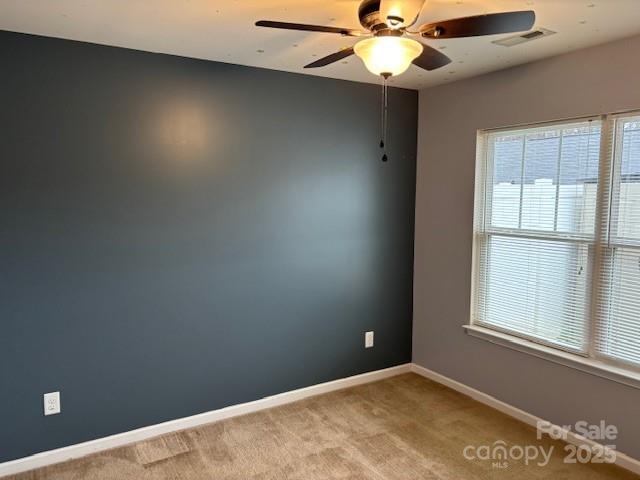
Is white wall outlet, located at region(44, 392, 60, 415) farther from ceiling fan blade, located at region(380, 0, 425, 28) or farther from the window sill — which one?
the window sill

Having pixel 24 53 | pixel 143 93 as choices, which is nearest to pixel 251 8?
pixel 143 93

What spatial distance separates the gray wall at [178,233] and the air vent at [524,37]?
1241 mm

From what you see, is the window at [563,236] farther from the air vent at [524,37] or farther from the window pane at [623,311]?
the air vent at [524,37]

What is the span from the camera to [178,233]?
3.06 meters

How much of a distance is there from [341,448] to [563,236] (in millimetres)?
1937

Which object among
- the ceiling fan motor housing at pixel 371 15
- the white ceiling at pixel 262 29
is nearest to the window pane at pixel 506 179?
the white ceiling at pixel 262 29

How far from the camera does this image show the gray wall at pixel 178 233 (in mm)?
2650

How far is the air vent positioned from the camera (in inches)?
99.0

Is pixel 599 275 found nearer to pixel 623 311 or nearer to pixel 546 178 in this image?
pixel 623 311

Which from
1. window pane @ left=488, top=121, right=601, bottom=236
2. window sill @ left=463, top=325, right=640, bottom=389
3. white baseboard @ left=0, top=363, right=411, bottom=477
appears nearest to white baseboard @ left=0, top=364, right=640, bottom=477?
white baseboard @ left=0, top=363, right=411, bottom=477

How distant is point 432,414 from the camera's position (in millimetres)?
3377

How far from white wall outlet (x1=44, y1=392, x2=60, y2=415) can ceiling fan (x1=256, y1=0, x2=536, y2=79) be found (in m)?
2.36

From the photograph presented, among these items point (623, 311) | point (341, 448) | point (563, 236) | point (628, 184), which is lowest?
point (341, 448)

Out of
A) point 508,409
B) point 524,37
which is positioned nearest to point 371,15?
point 524,37
